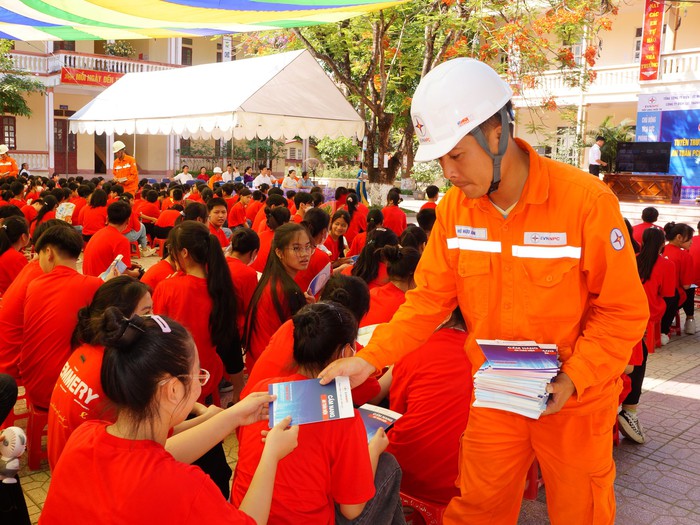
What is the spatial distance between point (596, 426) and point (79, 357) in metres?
1.88

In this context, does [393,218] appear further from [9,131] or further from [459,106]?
[9,131]

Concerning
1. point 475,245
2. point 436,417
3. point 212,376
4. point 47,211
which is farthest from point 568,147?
point 475,245

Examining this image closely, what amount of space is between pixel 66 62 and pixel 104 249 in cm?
2050

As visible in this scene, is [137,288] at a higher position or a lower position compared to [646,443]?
higher

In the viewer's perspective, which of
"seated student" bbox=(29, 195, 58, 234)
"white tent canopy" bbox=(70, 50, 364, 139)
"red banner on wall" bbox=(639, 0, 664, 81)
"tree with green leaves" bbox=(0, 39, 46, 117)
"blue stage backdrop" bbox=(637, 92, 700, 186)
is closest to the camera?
"seated student" bbox=(29, 195, 58, 234)

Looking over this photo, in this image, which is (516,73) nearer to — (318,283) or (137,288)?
(318,283)

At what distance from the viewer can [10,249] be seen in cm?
471

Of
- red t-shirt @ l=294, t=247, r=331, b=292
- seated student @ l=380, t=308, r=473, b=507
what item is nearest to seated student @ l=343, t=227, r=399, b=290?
red t-shirt @ l=294, t=247, r=331, b=292

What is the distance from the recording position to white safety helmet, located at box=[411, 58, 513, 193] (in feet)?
6.64

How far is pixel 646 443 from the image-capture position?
409 centimetres

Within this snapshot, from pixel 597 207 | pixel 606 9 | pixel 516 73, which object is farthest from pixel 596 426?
pixel 516 73

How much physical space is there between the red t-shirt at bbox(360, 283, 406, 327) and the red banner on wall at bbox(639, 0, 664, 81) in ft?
55.1

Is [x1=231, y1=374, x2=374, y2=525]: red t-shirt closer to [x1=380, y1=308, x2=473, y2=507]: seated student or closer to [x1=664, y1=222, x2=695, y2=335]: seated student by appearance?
[x1=380, y1=308, x2=473, y2=507]: seated student

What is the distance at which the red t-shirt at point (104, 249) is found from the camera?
5281 mm
